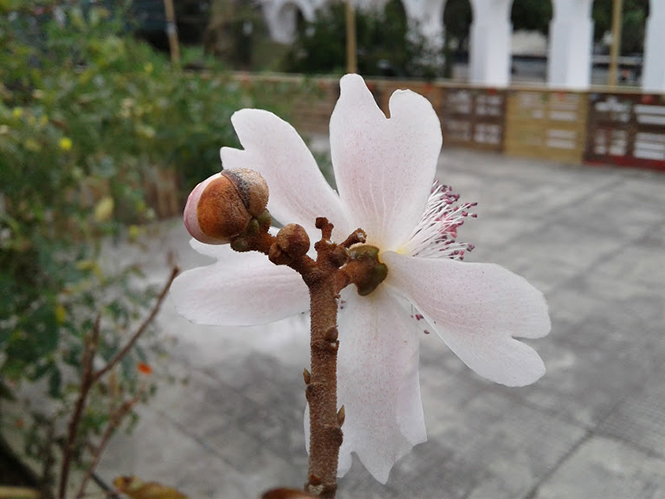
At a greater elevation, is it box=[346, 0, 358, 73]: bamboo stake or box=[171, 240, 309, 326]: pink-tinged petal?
box=[346, 0, 358, 73]: bamboo stake

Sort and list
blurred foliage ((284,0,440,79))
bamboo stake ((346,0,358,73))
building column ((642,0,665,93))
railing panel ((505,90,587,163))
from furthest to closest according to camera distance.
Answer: blurred foliage ((284,0,440,79))
bamboo stake ((346,0,358,73))
railing panel ((505,90,587,163))
building column ((642,0,665,93))

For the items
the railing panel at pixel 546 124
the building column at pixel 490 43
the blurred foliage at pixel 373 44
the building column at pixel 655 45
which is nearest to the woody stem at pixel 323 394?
the building column at pixel 655 45

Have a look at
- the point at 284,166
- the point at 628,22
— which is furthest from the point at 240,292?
the point at 628,22

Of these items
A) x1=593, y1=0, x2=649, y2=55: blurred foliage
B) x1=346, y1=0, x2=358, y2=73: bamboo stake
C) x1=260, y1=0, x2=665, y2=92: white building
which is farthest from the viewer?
x1=346, y1=0, x2=358, y2=73: bamboo stake

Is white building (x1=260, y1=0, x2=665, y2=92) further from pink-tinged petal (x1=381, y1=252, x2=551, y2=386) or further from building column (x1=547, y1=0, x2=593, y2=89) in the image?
pink-tinged petal (x1=381, y1=252, x2=551, y2=386)

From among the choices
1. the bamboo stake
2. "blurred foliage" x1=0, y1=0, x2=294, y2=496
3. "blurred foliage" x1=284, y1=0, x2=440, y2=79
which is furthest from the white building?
"blurred foliage" x1=0, y1=0, x2=294, y2=496

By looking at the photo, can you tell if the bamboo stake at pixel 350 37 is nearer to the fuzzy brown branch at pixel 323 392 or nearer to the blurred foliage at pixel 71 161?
the blurred foliage at pixel 71 161

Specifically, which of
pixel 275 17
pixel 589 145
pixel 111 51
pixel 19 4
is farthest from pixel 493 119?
pixel 19 4
